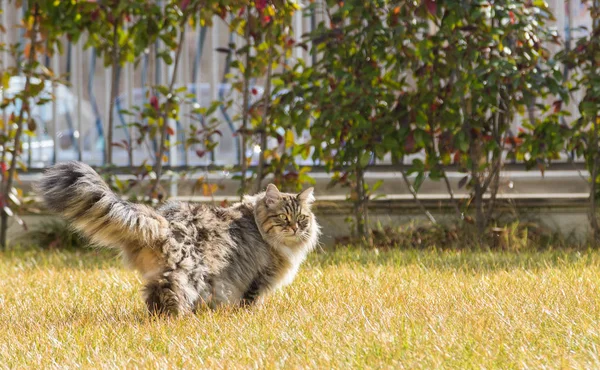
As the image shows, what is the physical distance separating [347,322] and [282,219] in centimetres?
77

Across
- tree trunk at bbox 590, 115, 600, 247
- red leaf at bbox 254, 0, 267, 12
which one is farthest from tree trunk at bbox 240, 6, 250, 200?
tree trunk at bbox 590, 115, 600, 247

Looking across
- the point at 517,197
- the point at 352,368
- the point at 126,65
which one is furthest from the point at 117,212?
the point at 126,65

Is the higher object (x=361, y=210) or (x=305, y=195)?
(x=305, y=195)

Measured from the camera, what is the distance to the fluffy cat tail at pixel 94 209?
331 centimetres

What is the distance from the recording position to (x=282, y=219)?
402 centimetres

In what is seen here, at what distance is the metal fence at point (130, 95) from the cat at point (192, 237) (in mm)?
2478

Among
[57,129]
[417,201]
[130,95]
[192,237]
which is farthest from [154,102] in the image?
[192,237]

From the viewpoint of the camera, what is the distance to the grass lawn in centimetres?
288

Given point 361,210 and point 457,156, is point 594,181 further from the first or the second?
point 361,210

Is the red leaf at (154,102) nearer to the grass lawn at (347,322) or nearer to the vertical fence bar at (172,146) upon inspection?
the vertical fence bar at (172,146)

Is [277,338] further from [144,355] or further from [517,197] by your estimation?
[517,197]

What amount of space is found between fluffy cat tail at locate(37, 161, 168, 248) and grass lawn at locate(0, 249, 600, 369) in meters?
0.34

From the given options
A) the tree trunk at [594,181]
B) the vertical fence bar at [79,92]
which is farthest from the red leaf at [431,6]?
the vertical fence bar at [79,92]

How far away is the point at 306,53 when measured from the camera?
287 inches
